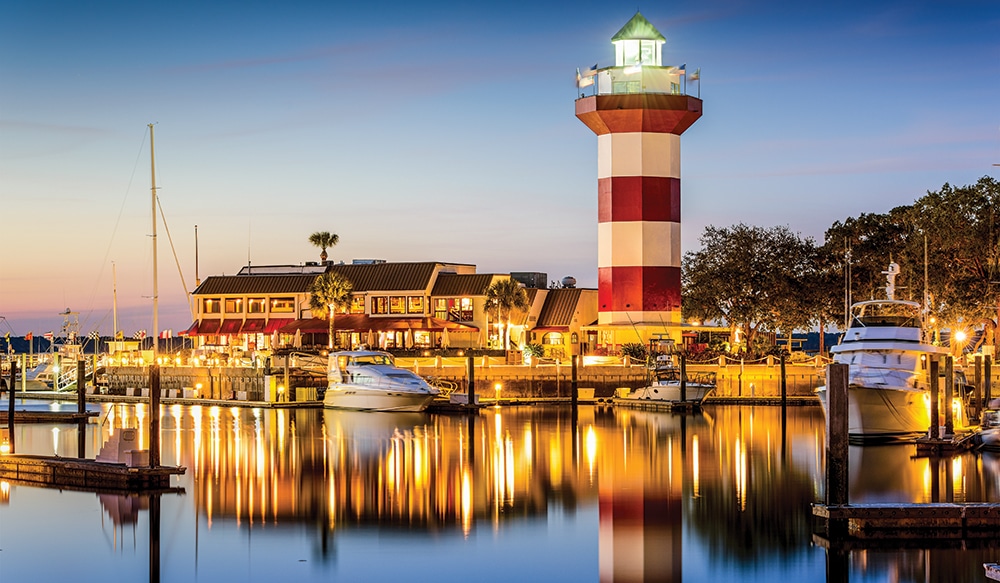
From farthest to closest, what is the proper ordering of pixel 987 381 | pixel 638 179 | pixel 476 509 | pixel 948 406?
pixel 638 179 → pixel 987 381 → pixel 948 406 → pixel 476 509

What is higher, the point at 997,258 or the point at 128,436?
the point at 997,258

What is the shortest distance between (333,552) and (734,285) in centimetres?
5632

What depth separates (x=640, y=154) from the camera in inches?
2886

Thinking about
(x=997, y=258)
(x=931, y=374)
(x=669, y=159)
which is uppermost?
(x=669, y=159)

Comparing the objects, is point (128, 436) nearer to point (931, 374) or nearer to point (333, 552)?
point (333, 552)

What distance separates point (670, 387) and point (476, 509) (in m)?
32.3

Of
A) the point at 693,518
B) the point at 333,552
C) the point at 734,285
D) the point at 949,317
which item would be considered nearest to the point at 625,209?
the point at 734,285

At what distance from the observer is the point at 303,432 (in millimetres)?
54250

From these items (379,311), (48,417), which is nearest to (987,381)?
(48,417)

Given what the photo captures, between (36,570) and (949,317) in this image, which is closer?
(36,570)

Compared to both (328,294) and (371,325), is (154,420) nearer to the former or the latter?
(371,325)

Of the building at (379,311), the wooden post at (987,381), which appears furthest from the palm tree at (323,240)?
the wooden post at (987,381)

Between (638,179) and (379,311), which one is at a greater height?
(638,179)

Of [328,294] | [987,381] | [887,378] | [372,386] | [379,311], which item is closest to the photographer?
[887,378]
